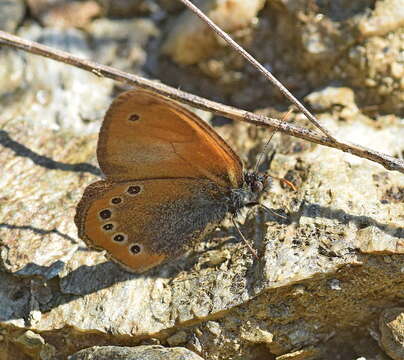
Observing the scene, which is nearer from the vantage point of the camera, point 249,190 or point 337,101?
point 249,190

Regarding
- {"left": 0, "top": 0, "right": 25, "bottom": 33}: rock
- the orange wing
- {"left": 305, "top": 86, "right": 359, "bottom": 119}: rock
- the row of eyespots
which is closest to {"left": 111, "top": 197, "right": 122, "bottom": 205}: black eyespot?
the row of eyespots

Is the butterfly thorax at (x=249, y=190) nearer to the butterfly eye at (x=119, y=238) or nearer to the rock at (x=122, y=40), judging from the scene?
the butterfly eye at (x=119, y=238)

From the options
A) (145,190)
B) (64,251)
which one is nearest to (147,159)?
(145,190)

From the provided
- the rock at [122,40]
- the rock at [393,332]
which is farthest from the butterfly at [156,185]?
the rock at [122,40]

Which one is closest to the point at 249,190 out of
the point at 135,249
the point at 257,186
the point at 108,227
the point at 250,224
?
the point at 257,186

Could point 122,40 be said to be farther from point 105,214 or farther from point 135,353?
point 135,353

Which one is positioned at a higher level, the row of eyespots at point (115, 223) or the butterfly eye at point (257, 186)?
the butterfly eye at point (257, 186)

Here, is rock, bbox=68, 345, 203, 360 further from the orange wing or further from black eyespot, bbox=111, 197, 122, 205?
the orange wing
